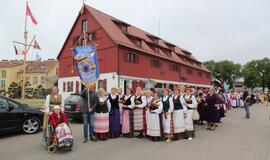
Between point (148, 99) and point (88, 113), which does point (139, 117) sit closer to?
point (148, 99)

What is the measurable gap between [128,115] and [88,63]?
2500 mm

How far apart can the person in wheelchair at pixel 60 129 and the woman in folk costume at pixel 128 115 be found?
260cm

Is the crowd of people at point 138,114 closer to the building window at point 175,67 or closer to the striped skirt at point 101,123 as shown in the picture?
the striped skirt at point 101,123

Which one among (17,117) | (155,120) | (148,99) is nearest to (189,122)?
(155,120)

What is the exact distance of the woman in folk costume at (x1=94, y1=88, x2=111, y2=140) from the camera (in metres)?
8.53

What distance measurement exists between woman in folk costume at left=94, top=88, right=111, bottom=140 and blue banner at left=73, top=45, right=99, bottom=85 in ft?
3.24

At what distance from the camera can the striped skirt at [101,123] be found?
28.0 ft

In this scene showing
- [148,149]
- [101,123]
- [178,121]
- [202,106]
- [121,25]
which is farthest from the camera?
[121,25]

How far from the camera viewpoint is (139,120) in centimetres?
905

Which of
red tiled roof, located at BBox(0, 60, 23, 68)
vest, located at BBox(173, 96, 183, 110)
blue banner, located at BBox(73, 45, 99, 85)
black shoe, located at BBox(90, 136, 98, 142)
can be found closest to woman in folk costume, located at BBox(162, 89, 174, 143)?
vest, located at BBox(173, 96, 183, 110)

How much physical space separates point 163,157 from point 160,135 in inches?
87.1

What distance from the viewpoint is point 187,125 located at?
8883 mm

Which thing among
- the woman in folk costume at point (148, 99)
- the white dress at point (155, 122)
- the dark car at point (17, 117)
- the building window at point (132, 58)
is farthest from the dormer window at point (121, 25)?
the white dress at point (155, 122)

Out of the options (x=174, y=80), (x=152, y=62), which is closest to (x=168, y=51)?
(x=174, y=80)
